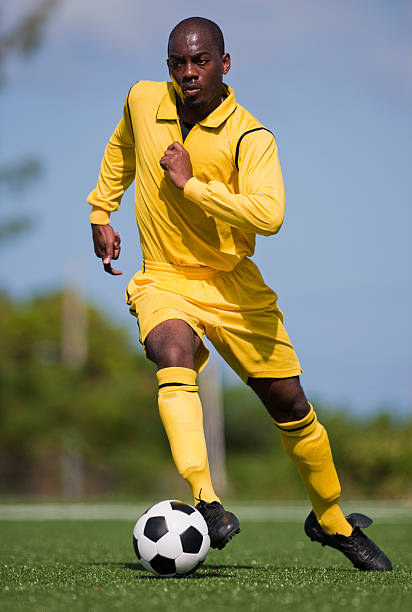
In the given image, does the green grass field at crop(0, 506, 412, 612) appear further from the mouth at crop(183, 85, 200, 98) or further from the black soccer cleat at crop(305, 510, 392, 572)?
the mouth at crop(183, 85, 200, 98)

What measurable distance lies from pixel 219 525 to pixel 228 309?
1.25 m

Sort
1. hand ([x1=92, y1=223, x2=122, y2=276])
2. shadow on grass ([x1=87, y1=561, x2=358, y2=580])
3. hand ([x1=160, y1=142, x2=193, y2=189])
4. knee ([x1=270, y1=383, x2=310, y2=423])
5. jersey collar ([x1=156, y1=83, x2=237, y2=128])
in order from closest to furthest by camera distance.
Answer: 1. shadow on grass ([x1=87, y1=561, x2=358, y2=580])
2. hand ([x1=160, y1=142, x2=193, y2=189])
3. jersey collar ([x1=156, y1=83, x2=237, y2=128])
4. knee ([x1=270, y1=383, x2=310, y2=423])
5. hand ([x1=92, y1=223, x2=122, y2=276])

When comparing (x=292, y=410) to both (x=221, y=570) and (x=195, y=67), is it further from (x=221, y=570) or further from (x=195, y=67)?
(x=195, y=67)

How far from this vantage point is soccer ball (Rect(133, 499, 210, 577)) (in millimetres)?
3909

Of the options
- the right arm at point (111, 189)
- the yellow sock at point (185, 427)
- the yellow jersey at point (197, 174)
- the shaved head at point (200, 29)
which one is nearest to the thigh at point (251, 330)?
the yellow jersey at point (197, 174)

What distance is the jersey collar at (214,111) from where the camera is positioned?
186 inches

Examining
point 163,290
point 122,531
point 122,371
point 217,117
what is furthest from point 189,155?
point 122,371

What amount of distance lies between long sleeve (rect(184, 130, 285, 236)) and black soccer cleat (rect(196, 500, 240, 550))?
1.36 metres

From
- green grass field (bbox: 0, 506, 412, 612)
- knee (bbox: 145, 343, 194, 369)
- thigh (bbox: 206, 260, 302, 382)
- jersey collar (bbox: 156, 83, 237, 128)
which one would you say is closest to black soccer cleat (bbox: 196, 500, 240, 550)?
green grass field (bbox: 0, 506, 412, 612)

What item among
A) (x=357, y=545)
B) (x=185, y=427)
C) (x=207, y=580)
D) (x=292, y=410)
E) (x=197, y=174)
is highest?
(x=197, y=174)

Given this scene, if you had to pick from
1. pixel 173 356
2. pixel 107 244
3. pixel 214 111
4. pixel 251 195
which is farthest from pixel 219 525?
pixel 214 111

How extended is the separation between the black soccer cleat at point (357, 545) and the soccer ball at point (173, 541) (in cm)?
A: 140

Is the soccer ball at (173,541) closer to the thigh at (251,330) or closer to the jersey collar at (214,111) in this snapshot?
the thigh at (251,330)

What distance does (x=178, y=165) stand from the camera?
4.52 metres
